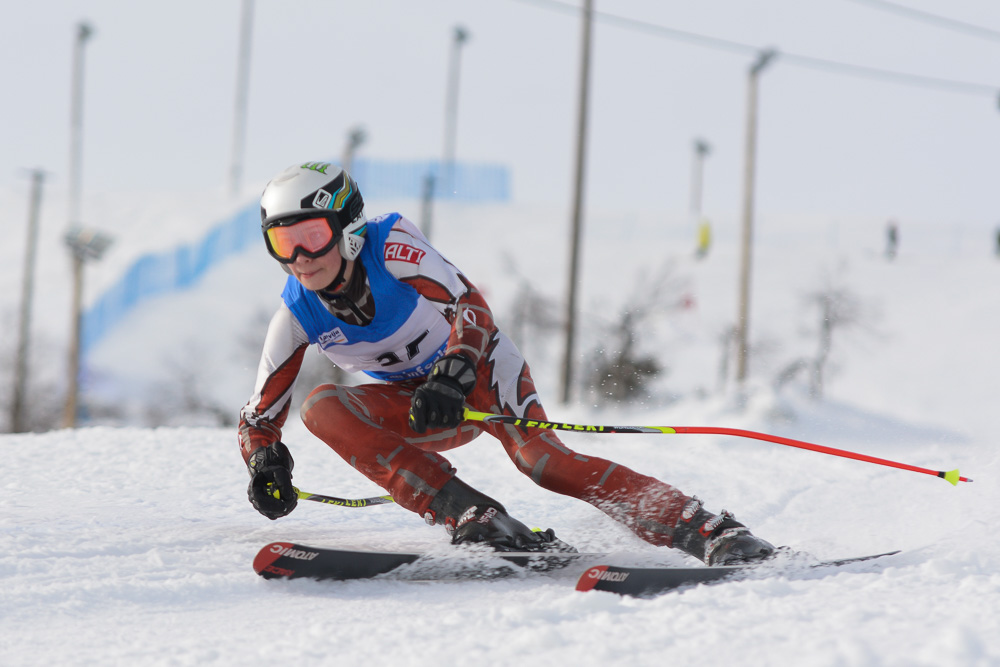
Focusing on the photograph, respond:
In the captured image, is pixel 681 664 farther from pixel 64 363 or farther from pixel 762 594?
pixel 64 363

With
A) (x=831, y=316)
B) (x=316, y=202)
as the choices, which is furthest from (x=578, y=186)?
(x=831, y=316)

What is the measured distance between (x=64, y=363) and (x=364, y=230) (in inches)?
1018

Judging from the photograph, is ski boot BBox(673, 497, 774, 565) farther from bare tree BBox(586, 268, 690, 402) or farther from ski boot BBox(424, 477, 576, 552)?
bare tree BBox(586, 268, 690, 402)

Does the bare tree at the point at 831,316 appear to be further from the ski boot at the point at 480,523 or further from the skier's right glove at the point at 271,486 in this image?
the skier's right glove at the point at 271,486

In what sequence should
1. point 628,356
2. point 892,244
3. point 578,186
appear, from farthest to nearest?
point 892,244 → point 628,356 → point 578,186

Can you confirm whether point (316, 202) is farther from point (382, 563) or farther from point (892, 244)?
point (892, 244)

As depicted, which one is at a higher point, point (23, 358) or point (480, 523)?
point (480, 523)

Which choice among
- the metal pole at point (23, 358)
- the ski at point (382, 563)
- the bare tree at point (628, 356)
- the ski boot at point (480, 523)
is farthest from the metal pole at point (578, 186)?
the metal pole at point (23, 358)

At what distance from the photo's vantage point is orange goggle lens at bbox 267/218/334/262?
279 cm

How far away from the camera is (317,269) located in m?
2.82

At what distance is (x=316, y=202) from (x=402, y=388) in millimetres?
772

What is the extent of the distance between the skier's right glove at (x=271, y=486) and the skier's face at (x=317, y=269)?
56cm

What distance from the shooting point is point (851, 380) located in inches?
858

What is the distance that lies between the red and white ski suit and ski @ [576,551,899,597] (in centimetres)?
33
